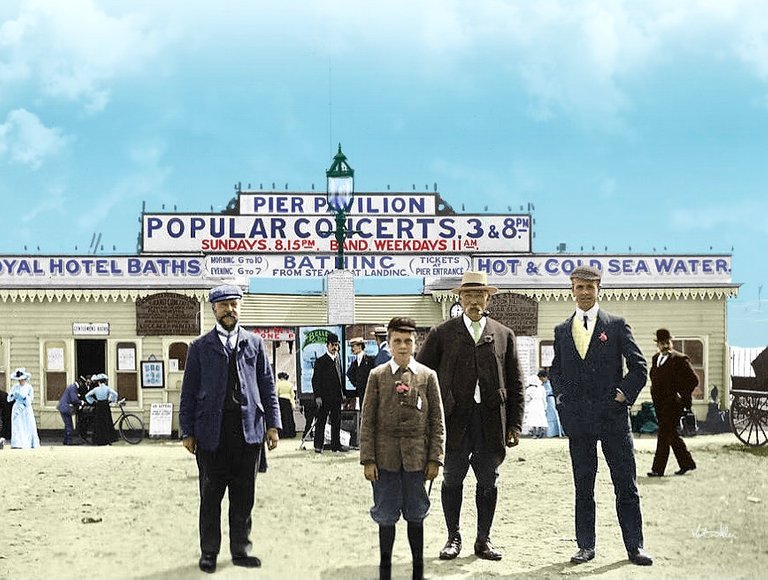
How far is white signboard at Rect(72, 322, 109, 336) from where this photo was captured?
17766 mm

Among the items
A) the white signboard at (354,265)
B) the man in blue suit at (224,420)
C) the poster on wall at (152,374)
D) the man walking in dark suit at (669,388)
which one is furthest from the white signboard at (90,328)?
the man in blue suit at (224,420)

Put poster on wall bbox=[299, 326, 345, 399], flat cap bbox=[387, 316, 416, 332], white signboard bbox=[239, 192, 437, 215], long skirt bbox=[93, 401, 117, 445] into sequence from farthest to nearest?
white signboard bbox=[239, 192, 437, 215], poster on wall bbox=[299, 326, 345, 399], long skirt bbox=[93, 401, 117, 445], flat cap bbox=[387, 316, 416, 332]

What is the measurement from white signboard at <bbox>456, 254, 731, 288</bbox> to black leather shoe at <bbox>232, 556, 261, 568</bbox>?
40.1 feet

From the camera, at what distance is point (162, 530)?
8.01m

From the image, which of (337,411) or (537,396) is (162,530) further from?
(537,396)

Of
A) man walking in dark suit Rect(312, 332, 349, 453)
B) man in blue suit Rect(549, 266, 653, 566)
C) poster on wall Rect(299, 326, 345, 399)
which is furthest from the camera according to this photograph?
poster on wall Rect(299, 326, 345, 399)

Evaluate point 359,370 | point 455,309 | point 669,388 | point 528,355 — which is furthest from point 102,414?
point 669,388

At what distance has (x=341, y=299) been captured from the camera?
45.0 feet

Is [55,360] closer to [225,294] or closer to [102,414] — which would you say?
[102,414]

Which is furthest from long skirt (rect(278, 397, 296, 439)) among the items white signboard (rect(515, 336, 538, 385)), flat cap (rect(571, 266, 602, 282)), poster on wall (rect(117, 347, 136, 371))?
flat cap (rect(571, 266, 602, 282))

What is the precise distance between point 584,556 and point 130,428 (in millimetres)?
12340

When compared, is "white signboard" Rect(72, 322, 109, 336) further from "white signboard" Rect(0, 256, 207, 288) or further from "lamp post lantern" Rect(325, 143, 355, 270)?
"lamp post lantern" Rect(325, 143, 355, 270)

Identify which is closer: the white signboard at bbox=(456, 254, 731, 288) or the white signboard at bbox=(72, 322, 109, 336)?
the white signboard at bbox=(72, 322, 109, 336)

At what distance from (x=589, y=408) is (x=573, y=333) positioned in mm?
539
